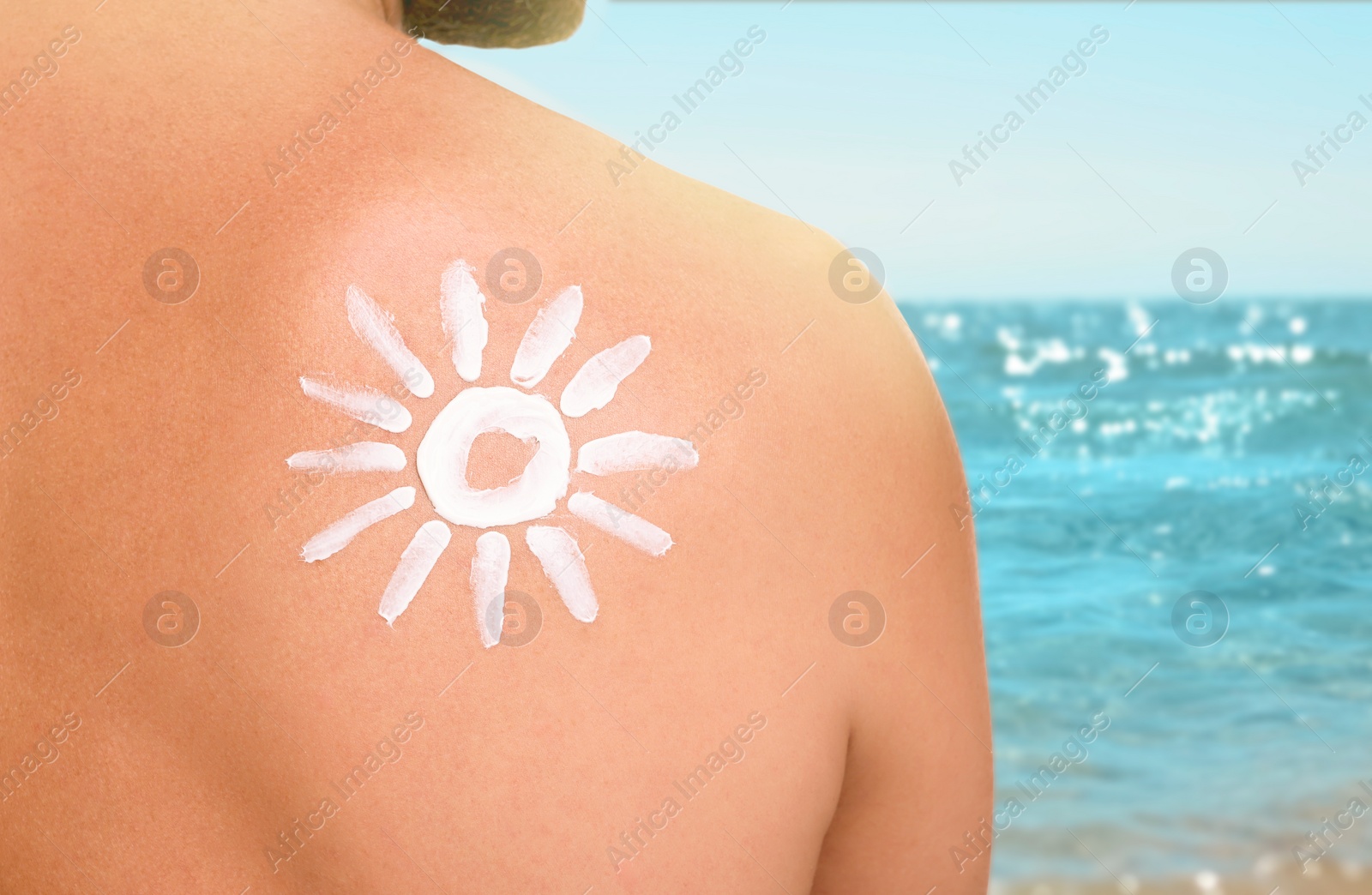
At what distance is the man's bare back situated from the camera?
76 cm

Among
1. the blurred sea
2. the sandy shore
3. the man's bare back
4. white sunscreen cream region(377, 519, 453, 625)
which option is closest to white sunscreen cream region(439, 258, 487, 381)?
the man's bare back

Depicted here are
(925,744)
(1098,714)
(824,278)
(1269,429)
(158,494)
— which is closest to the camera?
(158,494)

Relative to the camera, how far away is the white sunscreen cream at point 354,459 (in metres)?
0.77

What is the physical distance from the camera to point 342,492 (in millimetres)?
775

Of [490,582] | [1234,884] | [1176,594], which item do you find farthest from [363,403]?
[1176,594]

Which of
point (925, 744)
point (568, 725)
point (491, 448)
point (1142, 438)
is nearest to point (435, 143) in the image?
point (491, 448)

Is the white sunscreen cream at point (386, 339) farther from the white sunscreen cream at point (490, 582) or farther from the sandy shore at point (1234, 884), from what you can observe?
the sandy shore at point (1234, 884)

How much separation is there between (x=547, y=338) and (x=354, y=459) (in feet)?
0.53

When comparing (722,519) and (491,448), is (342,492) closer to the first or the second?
(491,448)

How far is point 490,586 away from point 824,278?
36 centimetres

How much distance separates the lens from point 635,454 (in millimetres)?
818

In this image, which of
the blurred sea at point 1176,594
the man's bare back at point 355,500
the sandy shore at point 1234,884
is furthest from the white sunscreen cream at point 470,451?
the blurred sea at point 1176,594

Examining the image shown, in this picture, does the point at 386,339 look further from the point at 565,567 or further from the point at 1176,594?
the point at 1176,594

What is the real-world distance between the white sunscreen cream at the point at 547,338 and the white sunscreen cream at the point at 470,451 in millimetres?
15
